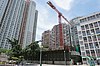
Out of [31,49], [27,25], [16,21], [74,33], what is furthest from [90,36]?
[16,21]

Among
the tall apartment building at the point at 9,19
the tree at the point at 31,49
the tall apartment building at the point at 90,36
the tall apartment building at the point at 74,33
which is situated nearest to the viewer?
the tree at the point at 31,49

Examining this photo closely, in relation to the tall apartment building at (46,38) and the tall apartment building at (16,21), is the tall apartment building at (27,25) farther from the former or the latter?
the tall apartment building at (46,38)

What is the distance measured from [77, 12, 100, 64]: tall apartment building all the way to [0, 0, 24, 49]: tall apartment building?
7276cm

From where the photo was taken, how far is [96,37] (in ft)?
154

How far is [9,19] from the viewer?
106 metres

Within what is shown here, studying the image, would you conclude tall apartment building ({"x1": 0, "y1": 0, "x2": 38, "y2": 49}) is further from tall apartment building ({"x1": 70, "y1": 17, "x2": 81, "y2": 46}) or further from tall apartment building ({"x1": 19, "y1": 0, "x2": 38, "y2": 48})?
tall apartment building ({"x1": 70, "y1": 17, "x2": 81, "y2": 46})

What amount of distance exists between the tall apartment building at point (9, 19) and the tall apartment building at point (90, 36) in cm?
7276

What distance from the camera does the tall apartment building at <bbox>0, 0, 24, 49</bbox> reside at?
99.5 m

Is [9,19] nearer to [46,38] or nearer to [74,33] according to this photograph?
[46,38]

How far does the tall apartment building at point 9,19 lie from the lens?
326 feet

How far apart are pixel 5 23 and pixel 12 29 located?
878cm

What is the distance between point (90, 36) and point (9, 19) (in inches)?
3289

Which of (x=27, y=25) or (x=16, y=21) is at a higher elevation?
(x=16, y=21)

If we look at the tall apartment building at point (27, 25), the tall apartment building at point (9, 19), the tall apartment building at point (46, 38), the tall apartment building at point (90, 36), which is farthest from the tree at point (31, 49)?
the tall apartment building at point (27, 25)
